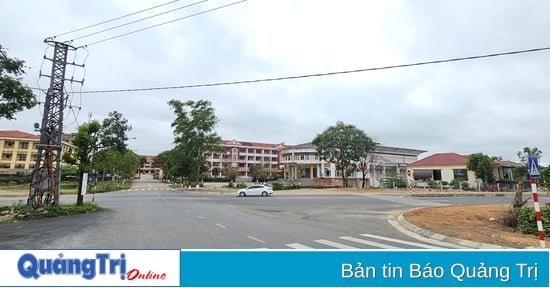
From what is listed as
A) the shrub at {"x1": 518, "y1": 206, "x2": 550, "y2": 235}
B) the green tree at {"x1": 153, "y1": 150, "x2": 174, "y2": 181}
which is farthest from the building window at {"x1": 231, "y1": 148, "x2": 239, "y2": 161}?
the shrub at {"x1": 518, "y1": 206, "x2": 550, "y2": 235}

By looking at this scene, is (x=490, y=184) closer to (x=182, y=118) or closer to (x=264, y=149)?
(x=182, y=118)

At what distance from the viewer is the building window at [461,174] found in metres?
51.6

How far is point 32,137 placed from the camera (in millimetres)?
71875

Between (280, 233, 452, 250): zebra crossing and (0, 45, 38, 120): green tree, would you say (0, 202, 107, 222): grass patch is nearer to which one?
(0, 45, 38, 120): green tree

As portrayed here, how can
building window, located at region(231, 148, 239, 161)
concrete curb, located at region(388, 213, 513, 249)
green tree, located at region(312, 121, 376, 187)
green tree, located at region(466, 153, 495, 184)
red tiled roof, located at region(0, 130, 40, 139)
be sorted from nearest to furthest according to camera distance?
concrete curb, located at region(388, 213, 513, 249), green tree, located at region(312, 121, 376, 187), green tree, located at region(466, 153, 495, 184), red tiled roof, located at region(0, 130, 40, 139), building window, located at region(231, 148, 239, 161)

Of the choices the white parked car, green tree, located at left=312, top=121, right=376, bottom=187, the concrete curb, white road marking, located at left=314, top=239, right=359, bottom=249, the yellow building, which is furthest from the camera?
the yellow building

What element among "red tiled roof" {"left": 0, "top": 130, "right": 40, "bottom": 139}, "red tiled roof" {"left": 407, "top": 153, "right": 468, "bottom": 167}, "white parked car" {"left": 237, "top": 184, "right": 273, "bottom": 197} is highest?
"red tiled roof" {"left": 0, "top": 130, "right": 40, "bottom": 139}

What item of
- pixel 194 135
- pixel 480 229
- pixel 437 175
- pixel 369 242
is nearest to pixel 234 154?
pixel 194 135

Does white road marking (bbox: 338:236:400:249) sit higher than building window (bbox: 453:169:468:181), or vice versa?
building window (bbox: 453:169:468:181)

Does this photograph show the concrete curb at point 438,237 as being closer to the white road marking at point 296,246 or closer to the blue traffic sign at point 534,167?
the blue traffic sign at point 534,167

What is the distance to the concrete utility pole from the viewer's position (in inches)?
611

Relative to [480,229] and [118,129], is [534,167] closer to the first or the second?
[480,229]

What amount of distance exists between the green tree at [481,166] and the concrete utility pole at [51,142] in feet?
166

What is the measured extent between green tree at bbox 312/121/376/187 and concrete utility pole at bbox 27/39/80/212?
34.2 meters
